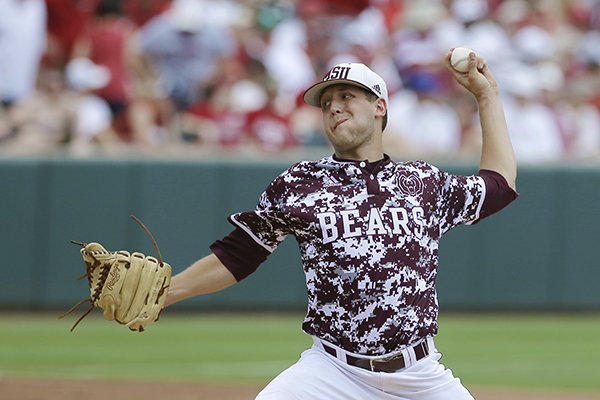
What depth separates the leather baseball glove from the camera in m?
4.73

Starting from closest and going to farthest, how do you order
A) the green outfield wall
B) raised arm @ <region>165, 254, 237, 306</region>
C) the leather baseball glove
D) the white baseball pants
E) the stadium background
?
1. the white baseball pants
2. the leather baseball glove
3. raised arm @ <region>165, 254, 237, 306</region>
4. the stadium background
5. the green outfield wall

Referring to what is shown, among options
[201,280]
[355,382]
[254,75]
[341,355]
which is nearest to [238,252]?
[201,280]

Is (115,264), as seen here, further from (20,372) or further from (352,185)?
(20,372)

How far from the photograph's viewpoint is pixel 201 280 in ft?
16.0

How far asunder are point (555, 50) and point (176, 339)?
6583 millimetres

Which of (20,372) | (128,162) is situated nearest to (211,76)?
(128,162)

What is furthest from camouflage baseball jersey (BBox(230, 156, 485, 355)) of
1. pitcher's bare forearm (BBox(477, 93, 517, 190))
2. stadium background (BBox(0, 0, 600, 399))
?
stadium background (BBox(0, 0, 600, 399))

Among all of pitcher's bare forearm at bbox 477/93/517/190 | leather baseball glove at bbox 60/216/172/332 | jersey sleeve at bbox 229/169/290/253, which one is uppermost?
pitcher's bare forearm at bbox 477/93/517/190

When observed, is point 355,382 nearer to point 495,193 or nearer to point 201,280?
→ point 201,280

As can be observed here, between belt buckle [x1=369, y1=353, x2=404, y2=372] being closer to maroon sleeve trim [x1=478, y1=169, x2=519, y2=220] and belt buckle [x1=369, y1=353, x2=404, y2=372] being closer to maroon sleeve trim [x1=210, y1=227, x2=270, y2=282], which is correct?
maroon sleeve trim [x1=210, y1=227, x2=270, y2=282]

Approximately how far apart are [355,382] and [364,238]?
0.53 metres

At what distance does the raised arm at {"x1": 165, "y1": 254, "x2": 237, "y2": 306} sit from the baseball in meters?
1.24

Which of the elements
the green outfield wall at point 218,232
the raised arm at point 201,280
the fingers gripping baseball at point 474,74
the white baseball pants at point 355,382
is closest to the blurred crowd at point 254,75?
the green outfield wall at point 218,232

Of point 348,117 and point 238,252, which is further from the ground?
point 348,117
